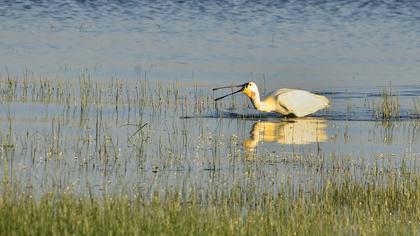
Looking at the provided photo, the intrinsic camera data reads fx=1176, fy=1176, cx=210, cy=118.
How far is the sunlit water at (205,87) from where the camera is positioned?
39.9ft

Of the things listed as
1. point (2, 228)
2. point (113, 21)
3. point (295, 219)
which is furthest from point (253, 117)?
point (113, 21)

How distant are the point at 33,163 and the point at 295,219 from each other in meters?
3.45

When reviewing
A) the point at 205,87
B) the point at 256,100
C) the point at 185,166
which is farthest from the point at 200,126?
the point at 205,87

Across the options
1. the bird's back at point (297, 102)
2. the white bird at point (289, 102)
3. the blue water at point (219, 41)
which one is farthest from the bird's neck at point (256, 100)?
the blue water at point (219, 41)

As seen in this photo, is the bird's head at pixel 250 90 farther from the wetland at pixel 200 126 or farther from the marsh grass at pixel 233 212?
the marsh grass at pixel 233 212

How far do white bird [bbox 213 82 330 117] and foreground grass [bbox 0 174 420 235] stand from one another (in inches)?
229

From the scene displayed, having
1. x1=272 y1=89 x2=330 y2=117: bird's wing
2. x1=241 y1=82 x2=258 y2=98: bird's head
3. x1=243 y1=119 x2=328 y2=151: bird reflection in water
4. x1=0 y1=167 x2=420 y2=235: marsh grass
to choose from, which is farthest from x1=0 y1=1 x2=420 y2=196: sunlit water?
x1=0 y1=167 x2=420 y2=235: marsh grass

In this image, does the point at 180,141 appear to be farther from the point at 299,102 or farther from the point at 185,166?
the point at 299,102

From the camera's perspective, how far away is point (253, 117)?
17.3 metres

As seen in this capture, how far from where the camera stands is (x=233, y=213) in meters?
9.94

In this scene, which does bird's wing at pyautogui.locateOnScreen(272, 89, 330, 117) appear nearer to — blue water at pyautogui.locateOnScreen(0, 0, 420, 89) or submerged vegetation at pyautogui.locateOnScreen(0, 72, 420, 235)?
submerged vegetation at pyautogui.locateOnScreen(0, 72, 420, 235)

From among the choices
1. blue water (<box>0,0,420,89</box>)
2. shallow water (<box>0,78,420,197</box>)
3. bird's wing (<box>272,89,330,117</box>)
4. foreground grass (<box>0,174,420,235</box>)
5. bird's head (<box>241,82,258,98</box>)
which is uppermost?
blue water (<box>0,0,420,89</box>)

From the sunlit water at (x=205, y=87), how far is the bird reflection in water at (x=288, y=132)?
0.9 inches

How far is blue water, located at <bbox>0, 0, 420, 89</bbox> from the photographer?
20.6 meters
